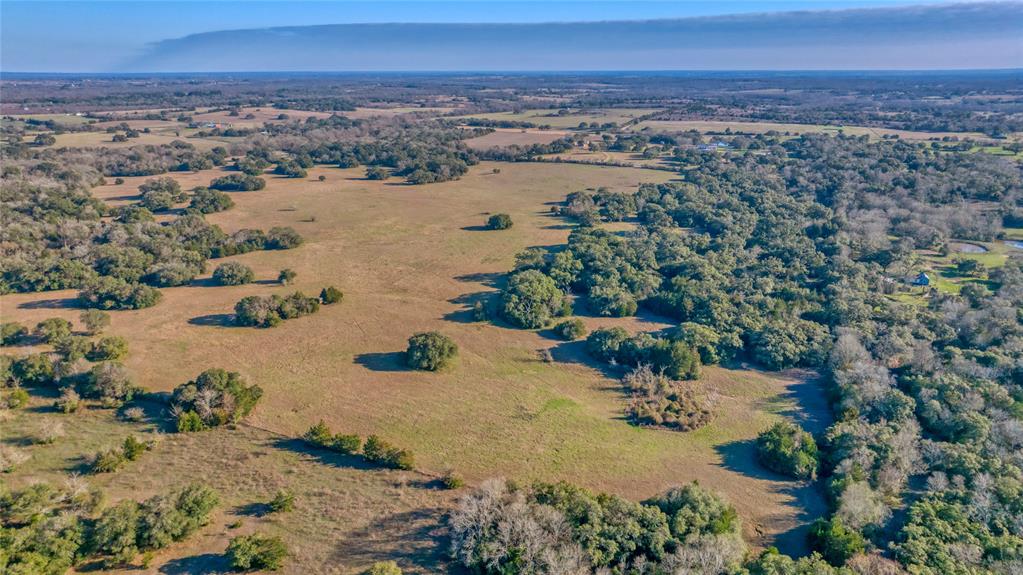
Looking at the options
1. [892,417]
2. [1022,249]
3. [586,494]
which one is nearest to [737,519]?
[586,494]

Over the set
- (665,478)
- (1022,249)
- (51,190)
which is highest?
(51,190)

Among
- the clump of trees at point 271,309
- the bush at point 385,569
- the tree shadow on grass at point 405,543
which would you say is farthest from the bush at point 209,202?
the bush at point 385,569

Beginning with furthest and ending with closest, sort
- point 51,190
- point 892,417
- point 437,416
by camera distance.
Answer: point 51,190, point 437,416, point 892,417

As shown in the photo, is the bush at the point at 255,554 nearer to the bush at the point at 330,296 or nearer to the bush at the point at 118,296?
the bush at the point at 330,296

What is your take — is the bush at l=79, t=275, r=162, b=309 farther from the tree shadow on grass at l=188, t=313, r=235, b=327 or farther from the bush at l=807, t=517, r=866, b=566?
the bush at l=807, t=517, r=866, b=566

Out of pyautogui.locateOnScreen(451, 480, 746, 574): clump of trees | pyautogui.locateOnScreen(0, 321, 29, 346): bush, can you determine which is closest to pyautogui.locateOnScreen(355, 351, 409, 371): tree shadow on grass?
pyautogui.locateOnScreen(451, 480, 746, 574): clump of trees

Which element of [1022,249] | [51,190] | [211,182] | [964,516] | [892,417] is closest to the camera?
[964,516]

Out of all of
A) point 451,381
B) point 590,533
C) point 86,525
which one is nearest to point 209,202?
point 451,381

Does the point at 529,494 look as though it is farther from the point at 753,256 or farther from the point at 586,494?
the point at 753,256
